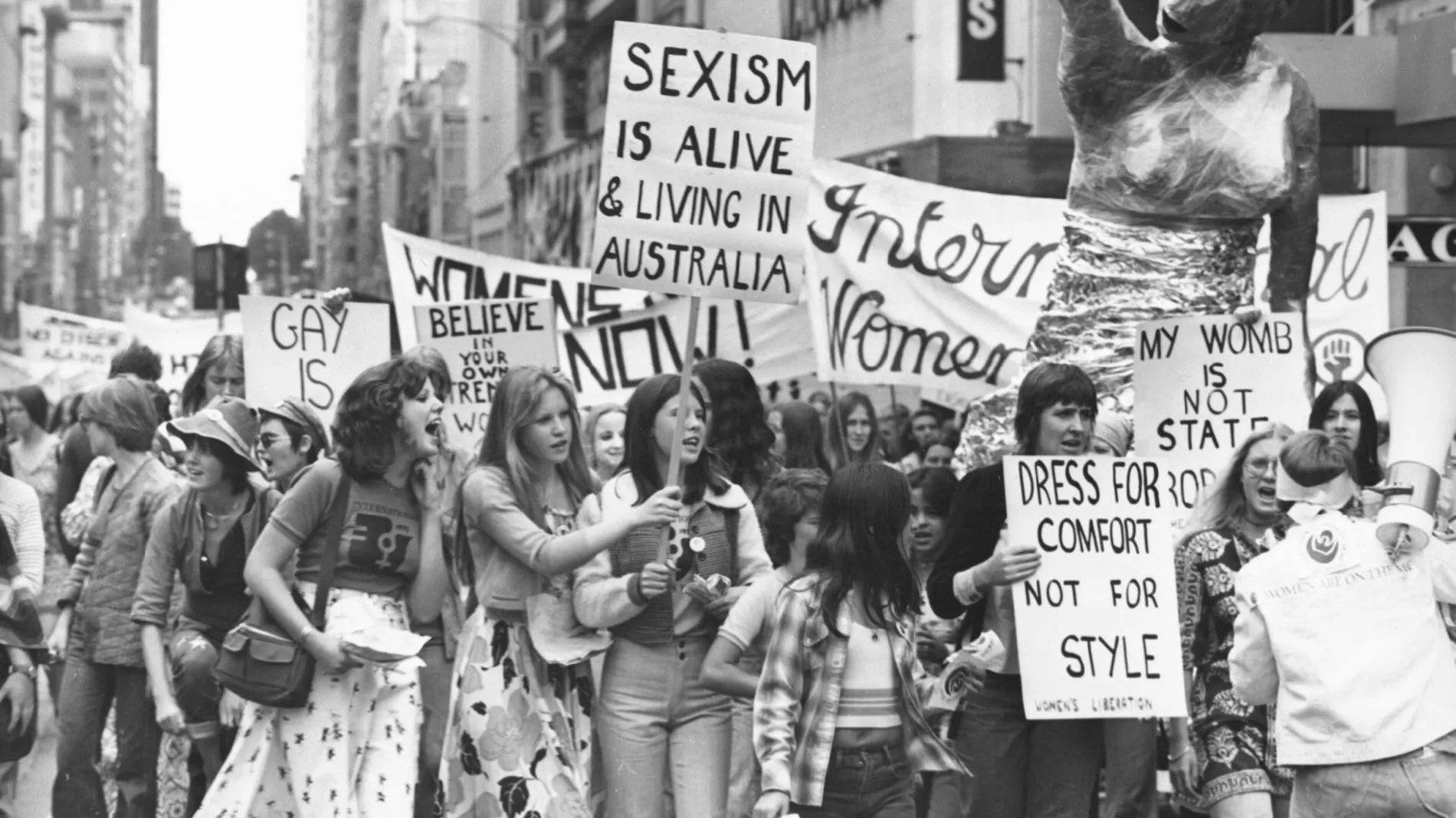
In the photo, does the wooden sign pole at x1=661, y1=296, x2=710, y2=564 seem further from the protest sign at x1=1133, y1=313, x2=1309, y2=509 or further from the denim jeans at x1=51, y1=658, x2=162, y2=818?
the denim jeans at x1=51, y1=658, x2=162, y2=818

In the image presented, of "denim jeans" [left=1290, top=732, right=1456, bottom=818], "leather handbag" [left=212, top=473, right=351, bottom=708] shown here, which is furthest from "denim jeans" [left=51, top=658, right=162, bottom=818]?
"denim jeans" [left=1290, top=732, right=1456, bottom=818]

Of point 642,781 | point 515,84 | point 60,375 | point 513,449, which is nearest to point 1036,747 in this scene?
point 642,781

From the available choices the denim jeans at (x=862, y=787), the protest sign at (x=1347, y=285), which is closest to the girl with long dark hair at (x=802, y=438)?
the denim jeans at (x=862, y=787)

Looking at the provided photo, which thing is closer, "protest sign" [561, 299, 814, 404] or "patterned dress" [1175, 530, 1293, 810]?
"patterned dress" [1175, 530, 1293, 810]

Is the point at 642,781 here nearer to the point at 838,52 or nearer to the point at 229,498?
the point at 229,498

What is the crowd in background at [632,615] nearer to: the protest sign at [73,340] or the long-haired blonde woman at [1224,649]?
the long-haired blonde woman at [1224,649]

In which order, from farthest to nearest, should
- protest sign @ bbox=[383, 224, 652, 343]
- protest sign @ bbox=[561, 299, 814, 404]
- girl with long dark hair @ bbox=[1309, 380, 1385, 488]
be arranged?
1. protest sign @ bbox=[383, 224, 652, 343]
2. protest sign @ bbox=[561, 299, 814, 404]
3. girl with long dark hair @ bbox=[1309, 380, 1385, 488]

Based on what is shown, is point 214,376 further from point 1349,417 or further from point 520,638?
point 1349,417

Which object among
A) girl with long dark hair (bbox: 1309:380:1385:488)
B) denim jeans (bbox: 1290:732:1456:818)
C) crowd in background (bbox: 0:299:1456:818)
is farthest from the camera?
girl with long dark hair (bbox: 1309:380:1385:488)

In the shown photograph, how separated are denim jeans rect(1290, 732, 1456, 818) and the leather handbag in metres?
2.79

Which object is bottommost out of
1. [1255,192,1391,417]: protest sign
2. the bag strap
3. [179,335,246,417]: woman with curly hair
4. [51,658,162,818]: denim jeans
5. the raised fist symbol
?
[51,658,162,818]: denim jeans

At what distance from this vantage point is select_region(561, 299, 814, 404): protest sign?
13633 mm

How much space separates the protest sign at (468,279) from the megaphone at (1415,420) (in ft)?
28.5

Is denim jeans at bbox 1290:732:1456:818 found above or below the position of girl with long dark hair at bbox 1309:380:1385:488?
below
